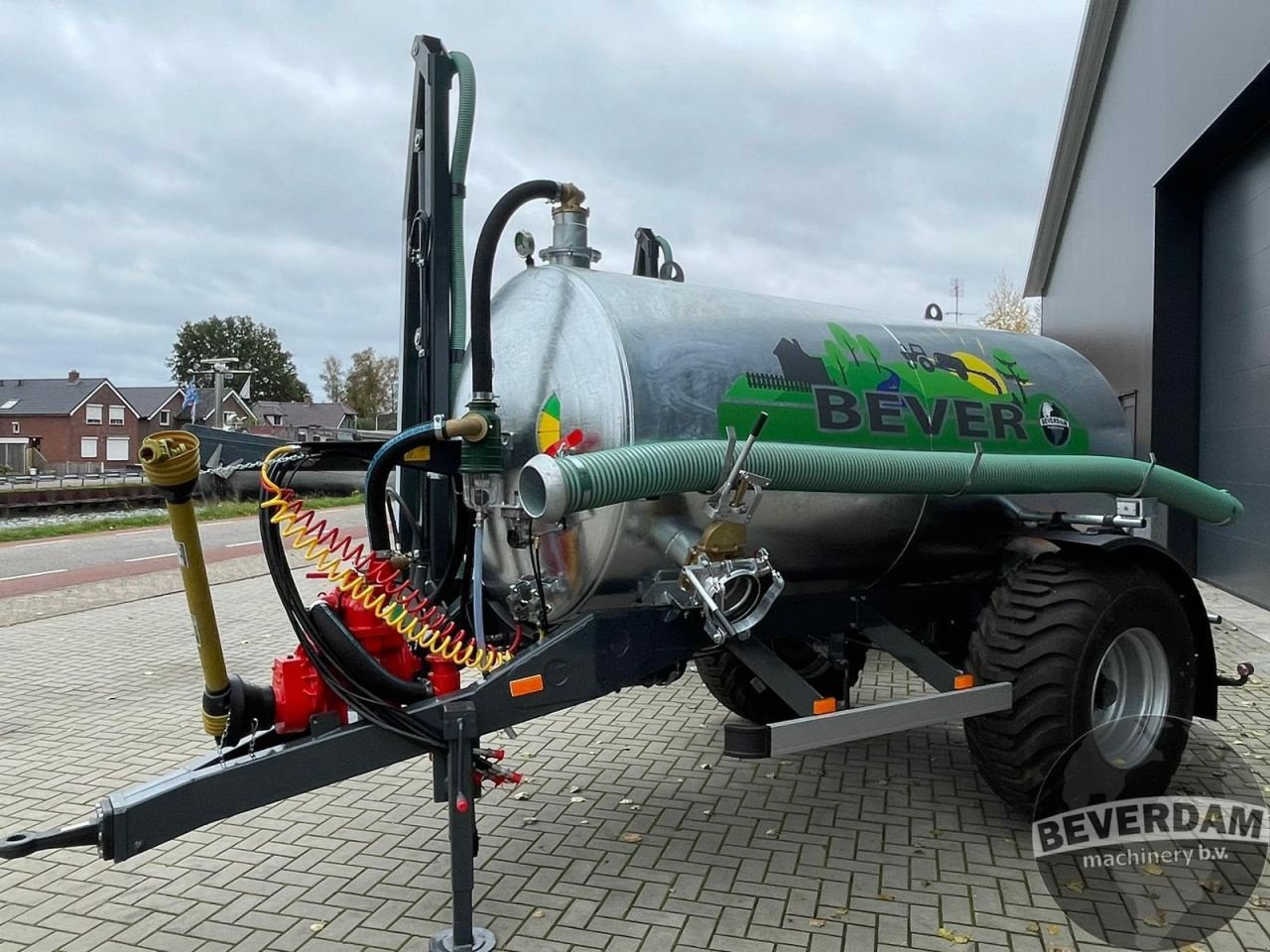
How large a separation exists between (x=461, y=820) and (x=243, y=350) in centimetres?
8870

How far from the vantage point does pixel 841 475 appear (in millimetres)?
3656

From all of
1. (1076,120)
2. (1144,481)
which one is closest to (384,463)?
(1144,481)

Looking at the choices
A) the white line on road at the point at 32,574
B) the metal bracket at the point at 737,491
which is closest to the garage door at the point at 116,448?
the white line on road at the point at 32,574

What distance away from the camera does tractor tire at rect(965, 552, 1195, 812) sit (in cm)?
408

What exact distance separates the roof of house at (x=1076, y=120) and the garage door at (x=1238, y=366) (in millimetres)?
5230

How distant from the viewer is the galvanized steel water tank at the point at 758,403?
3.56 m

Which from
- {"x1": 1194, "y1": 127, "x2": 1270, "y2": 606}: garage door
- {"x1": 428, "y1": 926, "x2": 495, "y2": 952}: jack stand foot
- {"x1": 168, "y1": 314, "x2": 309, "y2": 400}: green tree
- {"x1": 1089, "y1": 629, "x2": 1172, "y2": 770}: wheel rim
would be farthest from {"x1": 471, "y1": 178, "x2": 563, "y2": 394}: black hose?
{"x1": 168, "y1": 314, "x2": 309, "y2": 400}: green tree

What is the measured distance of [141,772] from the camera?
17.5ft

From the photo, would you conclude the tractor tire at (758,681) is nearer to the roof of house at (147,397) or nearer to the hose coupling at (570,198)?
the hose coupling at (570,198)

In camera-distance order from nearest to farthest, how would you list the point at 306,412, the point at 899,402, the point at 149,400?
the point at 899,402, the point at 149,400, the point at 306,412

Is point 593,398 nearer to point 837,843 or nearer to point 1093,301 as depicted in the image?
point 837,843

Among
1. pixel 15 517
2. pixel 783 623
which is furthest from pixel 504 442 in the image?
pixel 15 517

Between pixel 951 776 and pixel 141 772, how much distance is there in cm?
418

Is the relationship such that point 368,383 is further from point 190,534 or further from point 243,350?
point 190,534
